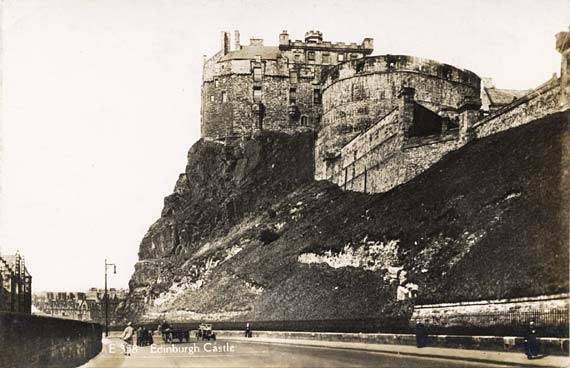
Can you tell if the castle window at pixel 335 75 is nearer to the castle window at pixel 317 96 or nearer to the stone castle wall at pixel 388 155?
the castle window at pixel 317 96

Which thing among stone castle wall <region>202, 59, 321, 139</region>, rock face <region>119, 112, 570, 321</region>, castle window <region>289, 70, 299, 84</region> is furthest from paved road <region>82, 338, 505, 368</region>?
castle window <region>289, 70, 299, 84</region>

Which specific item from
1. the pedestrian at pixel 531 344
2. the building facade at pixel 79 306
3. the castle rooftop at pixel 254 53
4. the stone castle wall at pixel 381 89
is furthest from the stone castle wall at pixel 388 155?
the building facade at pixel 79 306

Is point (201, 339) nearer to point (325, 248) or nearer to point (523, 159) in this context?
point (325, 248)

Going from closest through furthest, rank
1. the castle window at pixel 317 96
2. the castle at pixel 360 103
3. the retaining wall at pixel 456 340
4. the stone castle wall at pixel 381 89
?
the retaining wall at pixel 456 340, the castle at pixel 360 103, the stone castle wall at pixel 381 89, the castle window at pixel 317 96

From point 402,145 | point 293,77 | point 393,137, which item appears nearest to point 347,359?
point 402,145

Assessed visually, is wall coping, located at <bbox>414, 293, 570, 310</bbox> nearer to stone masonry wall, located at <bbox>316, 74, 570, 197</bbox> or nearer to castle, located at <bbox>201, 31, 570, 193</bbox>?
castle, located at <bbox>201, 31, 570, 193</bbox>

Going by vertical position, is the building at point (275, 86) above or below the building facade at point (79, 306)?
above
